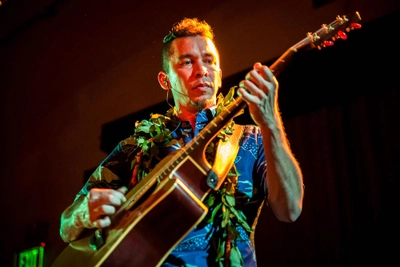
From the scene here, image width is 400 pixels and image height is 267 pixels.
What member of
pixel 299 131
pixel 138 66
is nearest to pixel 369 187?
pixel 299 131

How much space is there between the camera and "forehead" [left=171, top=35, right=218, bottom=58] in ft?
8.14

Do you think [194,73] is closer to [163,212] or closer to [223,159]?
[223,159]

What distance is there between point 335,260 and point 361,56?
1444mm

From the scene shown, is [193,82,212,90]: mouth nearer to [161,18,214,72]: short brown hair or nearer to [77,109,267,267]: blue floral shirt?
[77,109,267,267]: blue floral shirt

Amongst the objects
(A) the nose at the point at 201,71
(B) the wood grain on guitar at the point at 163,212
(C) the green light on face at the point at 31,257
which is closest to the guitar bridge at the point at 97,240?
(B) the wood grain on guitar at the point at 163,212

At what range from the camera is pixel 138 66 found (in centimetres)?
544

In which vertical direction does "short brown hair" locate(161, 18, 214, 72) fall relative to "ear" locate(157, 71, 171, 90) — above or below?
above

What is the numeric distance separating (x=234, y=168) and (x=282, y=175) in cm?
25

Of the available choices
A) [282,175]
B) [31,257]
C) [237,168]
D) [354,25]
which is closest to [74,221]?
[237,168]

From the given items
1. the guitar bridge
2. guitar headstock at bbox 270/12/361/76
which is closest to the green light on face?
the guitar bridge

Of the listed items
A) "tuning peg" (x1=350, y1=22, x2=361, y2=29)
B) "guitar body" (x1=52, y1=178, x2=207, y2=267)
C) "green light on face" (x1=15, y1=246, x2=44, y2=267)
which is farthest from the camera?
"green light on face" (x1=15, y1=246, x2=44, y2=267)

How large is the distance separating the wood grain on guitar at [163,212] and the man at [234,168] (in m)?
0.07

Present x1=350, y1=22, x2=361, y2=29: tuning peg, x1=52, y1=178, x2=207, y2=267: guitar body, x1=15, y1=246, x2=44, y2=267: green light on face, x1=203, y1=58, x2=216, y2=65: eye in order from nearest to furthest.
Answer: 1. x1=52, y1=178, x2=207, y2=267: guitar body
2. x1=350, y1=22, x2=361, y2=29: tuning peg
3. x1=203, y1=58, x2=216, y2=65: eye
4. x1=15, y1=246, x2=44, y2=267: green light on face

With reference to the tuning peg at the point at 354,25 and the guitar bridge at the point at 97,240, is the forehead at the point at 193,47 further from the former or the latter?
the guitar bridge at the point at 97,240
